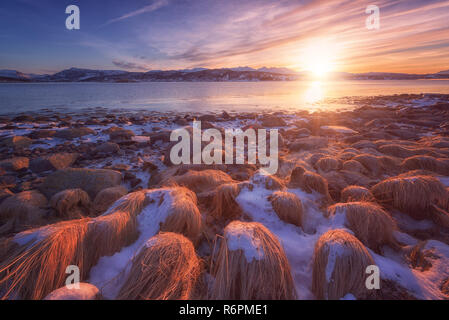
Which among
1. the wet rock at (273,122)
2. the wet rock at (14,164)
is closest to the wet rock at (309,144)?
the wet rock at (273,122)

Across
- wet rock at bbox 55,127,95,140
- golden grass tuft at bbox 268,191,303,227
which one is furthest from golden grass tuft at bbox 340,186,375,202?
wet rock at bbox 55,127,95,140

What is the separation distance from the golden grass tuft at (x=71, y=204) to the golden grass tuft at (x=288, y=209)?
364cm

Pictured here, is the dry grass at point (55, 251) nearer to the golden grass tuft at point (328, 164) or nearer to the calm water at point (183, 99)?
the golden grass tuft at point (328, 164)

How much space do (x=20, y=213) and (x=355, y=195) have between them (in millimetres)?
6229

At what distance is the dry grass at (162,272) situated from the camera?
1736 millimetres

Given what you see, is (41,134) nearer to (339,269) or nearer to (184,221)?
(184,221)

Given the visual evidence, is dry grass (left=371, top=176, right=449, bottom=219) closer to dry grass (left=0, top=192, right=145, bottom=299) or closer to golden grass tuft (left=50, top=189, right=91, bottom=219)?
dry grass (left=0, top=192, right=145, bottom=299)

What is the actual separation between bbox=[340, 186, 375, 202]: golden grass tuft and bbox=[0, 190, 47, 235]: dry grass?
562 centimetres

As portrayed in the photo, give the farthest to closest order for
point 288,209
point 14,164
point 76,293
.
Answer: point 14,164, point 288,209, point 76,293

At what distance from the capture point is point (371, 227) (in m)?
2.65

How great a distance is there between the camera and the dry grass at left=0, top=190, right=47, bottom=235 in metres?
3.26

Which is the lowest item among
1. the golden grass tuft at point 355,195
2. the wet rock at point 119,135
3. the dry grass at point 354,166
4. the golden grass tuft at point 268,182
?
the golden grass tuft at point 355,195

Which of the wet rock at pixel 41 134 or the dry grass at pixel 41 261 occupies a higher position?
the wet rock at pixel 41 134

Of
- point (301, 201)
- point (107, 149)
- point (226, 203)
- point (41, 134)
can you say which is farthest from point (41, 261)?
point (41, 134)
